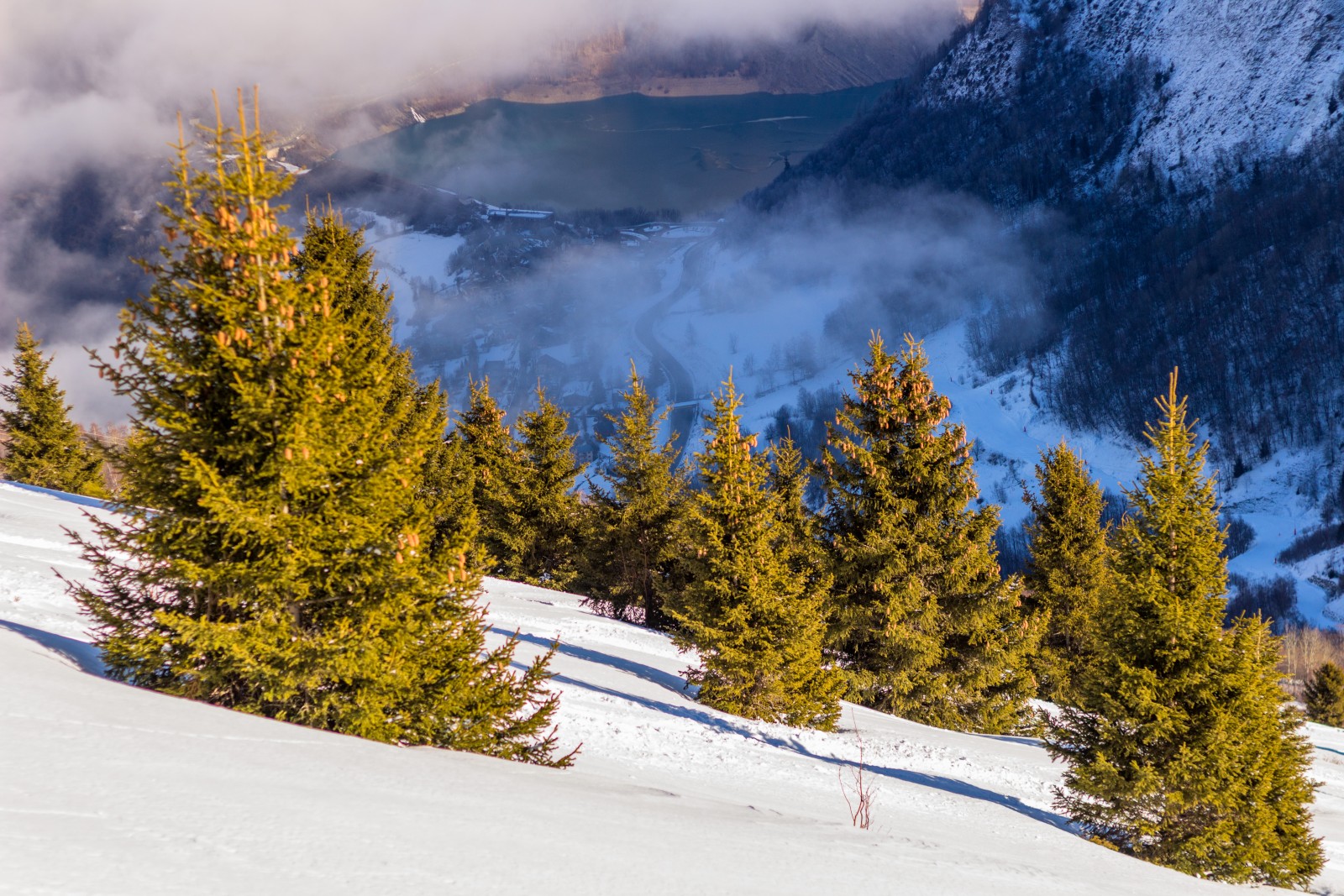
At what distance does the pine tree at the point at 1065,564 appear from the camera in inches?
1190

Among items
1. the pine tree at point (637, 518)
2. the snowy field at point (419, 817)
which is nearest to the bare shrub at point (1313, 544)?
the pine tree at point (637, 518)

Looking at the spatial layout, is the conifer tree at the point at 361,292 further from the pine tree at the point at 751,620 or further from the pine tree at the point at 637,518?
the pine tree at the point at 751,620

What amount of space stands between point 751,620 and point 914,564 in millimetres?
7267

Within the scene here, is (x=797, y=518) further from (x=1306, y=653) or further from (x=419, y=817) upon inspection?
(x=1306, y=653)

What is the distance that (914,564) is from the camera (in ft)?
74.9

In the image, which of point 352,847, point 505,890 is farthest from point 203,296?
point 505,890

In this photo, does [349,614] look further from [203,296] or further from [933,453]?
[933,453]

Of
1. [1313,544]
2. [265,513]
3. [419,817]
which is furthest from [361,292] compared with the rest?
[1313,544]

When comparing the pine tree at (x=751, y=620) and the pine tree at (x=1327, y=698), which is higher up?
the pine tree at (x=1327, y=698)

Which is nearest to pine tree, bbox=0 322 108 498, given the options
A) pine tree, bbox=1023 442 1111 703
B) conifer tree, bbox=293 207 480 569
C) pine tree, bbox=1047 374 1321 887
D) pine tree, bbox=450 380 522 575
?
pine tree, bbox=450 380 522 575

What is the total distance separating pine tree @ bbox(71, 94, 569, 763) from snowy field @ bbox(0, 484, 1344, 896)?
582 millimetres

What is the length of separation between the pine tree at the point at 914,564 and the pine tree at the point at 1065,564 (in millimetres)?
7164

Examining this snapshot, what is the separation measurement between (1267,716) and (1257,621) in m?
1.52

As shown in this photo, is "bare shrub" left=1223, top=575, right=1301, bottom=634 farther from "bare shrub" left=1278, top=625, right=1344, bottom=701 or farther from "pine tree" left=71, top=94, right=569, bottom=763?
"pine tree" left=71, top=94, right=569, bottom=763
